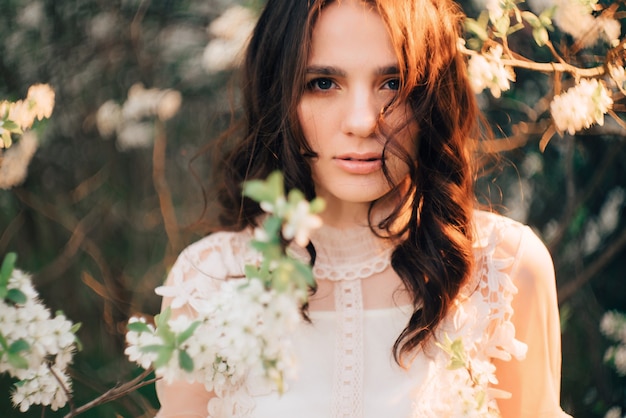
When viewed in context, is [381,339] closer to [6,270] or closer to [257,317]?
[257,317]

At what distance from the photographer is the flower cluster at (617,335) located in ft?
7.31

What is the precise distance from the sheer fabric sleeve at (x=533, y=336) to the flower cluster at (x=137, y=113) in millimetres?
1454

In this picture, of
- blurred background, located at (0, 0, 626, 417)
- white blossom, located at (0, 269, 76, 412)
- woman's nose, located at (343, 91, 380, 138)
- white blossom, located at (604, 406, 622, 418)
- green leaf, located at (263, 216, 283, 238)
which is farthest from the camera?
blurred background, located at (0, 0, 626, 417)

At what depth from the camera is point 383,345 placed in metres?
1.55

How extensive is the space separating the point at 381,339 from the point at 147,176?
1.69 meters

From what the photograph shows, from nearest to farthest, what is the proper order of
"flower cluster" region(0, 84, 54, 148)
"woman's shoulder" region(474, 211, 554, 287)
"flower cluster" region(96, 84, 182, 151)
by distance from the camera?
"flower cluster" region(0, 84, 54, 148)
"woman's shoulder" region(474, 211, 554, 287)
"flower cluster" region(96, 84, 182, 151)

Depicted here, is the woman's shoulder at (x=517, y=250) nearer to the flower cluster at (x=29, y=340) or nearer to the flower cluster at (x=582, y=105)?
the flower cluster at (x=582, y=105)

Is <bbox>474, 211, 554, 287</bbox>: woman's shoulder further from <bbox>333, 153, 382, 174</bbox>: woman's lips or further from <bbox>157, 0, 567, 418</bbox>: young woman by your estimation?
<bbox>333, 153, 382, 174</bbox>: woman's lips

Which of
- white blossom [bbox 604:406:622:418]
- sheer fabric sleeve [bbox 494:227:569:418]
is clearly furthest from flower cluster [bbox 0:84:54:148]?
white blossom [bbox 604:406:622:418]

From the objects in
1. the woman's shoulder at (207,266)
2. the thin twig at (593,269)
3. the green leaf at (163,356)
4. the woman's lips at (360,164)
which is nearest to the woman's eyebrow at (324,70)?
the woman's lips at (360,164)

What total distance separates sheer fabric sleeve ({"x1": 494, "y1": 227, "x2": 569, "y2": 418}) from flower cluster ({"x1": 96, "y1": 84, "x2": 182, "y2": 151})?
4.77 ft

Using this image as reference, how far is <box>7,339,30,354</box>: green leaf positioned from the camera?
0.84 metres

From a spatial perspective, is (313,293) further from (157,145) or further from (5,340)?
(157,145)

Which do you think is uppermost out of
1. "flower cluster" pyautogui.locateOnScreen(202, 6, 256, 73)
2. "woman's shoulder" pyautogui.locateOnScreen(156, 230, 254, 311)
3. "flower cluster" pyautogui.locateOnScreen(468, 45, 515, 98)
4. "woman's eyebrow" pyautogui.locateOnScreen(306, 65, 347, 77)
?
"woman's eyebrow" pyautogui.locateOnScreen(306, 65, 347, 77)
